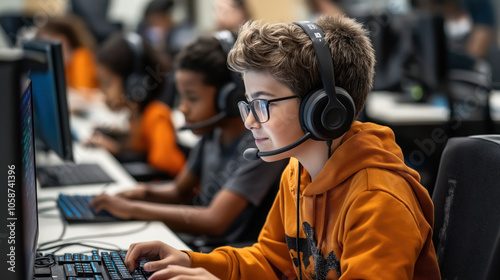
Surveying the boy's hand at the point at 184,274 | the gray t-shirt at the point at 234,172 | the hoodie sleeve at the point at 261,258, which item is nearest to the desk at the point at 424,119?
the gray t-shirt at the point at 234,172

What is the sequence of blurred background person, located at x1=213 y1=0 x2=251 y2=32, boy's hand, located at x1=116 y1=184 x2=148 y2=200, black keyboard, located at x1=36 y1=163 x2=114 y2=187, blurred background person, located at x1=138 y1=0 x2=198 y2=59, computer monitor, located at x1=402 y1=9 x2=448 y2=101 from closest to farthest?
boy's hand, located at x1=116 y1=184 x2=148 y2=200
black keyboard, located at x1=36 y1=163 x2=114 y2=187
computer monitor, located at x1=402 y1=9 x2=448 y2=101
blurred background person, located at x1=213 y1=0 x2=251 y2=32
blurred background person, located at x1=138 y1=0 x2=198 y2=59

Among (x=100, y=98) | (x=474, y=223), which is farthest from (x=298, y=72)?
(x=100, y=98)

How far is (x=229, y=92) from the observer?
1.54 metres

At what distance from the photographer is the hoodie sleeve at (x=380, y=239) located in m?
0.77

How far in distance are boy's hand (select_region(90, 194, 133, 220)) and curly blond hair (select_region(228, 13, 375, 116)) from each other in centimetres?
63

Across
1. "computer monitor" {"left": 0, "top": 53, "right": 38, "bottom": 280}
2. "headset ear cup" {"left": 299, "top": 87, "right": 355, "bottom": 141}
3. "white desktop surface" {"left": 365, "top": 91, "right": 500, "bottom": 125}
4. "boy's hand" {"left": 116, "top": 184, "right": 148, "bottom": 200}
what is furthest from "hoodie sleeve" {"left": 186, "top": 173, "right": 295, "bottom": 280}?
"white desktop surface" {"left": 365, "top": 91, "right": 500, "bottom": 125}

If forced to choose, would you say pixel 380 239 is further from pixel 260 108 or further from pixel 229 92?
pixel 229 92

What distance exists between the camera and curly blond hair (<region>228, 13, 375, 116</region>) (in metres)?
0.88

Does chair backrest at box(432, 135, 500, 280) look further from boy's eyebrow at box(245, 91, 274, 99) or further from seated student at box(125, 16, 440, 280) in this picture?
boy's eyebrow at box(245, 91, 274, 99)

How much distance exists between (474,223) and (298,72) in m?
0.37

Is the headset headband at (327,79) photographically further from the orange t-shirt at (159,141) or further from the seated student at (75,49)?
the seated student at (75,49)

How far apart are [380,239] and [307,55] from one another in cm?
29

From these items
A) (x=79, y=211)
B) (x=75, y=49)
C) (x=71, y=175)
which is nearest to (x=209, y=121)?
(x=79, y=211)

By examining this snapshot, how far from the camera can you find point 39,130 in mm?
1878
